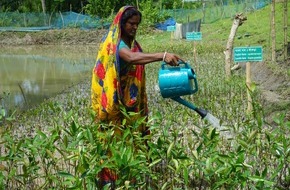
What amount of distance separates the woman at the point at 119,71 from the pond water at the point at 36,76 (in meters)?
4.37

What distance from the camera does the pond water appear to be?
371 inches

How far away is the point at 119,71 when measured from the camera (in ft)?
10.2

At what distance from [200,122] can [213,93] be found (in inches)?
77.4

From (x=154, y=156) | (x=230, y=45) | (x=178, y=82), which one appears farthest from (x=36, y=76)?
(x=154, y=156)

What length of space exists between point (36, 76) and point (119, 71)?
34.9ft

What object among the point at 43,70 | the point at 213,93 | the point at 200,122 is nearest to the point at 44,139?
the point at 200,122

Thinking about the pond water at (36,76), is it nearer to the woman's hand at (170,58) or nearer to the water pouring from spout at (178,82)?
the water pouring from spout at (178,82)

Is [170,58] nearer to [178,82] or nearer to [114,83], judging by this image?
[178,82]

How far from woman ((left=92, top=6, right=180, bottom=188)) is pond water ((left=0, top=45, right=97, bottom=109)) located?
4.37 meters

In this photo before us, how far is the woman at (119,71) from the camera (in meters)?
3.04

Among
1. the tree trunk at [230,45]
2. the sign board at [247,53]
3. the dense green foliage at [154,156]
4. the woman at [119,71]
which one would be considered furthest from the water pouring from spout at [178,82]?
the tree trunk at [230,45]

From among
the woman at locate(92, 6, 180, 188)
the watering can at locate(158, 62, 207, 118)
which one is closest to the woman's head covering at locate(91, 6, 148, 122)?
the woman at locate(92, 6, 180, 188)

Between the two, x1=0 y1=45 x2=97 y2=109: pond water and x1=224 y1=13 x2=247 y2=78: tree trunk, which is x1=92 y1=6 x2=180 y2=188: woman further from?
x1=224 y1=13 x2=247 y2=78: tree trunk

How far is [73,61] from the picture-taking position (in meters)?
17.0
